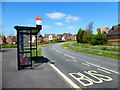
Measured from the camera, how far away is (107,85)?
15.8 feet

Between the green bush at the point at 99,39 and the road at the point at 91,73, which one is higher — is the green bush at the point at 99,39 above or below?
above

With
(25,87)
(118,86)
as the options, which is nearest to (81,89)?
(118,86)

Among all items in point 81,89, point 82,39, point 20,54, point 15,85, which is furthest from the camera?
point 82,39

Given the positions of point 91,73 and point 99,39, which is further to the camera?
point 99,39

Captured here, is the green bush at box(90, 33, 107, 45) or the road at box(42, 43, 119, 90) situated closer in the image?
the road at box(42, 43, 119, 90)

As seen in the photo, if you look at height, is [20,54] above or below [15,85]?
above

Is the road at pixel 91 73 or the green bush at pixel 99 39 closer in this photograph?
the road at pixel 91 73

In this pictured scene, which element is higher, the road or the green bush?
the green bush

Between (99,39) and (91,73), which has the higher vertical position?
(99,39)

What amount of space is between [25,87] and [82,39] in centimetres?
4735

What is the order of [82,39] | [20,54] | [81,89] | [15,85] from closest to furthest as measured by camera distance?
[81,89], [15,85], [20,54], [82,39]

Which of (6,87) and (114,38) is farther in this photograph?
(114,38)

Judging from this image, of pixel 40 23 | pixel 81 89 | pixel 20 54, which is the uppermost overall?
pixel 40 23

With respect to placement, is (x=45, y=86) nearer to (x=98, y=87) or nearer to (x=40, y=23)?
(x=98, y=87)
